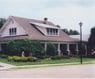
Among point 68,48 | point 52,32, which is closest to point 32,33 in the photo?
point 52,32

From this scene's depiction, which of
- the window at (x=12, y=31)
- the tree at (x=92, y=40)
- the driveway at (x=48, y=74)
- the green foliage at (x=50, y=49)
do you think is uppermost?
the window at (x=12, y=31)

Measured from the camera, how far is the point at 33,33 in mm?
47531

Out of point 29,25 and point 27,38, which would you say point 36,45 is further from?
point 29,25

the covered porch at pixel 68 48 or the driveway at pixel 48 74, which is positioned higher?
the covered porch at pixel 68 48

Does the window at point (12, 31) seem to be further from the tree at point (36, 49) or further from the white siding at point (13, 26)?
the tree at point (36, 49)

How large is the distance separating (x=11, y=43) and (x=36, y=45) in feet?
11.1

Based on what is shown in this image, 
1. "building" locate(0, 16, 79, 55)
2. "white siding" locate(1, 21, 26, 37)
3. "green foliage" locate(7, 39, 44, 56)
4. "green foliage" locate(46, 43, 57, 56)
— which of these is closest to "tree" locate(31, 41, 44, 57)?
"green foliage" locate(7, 39, 44, 56)

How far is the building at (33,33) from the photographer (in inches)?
1847

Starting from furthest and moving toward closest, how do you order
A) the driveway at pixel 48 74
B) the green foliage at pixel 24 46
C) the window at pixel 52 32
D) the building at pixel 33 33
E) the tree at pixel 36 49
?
1. the window at pixel 52 32
2. the building at pixel 33 33
3. the tree at pixel 36 49
4. the green foliage at pixel 24 46
5. the driveway at pixel 48 74

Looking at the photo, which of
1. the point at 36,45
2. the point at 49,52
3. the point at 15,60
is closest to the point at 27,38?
the point at 36,45

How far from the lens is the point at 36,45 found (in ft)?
142

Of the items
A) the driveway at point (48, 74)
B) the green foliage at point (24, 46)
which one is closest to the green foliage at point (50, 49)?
the green foliage at point (24, 46)

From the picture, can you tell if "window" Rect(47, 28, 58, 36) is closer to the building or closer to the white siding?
the building

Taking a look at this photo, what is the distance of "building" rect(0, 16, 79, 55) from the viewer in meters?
46.9
